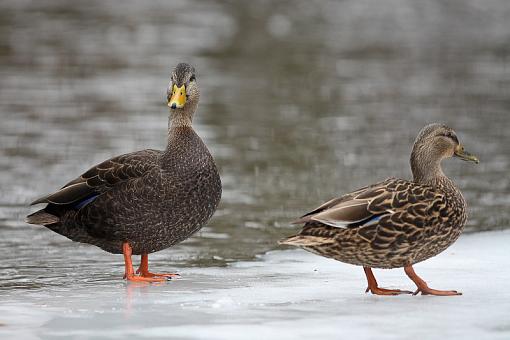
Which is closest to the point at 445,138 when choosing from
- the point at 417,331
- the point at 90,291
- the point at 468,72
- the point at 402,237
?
the point at 402,237

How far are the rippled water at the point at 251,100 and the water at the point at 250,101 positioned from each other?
1.4 inches

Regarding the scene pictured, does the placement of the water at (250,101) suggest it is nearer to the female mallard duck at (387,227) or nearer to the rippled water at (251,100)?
the rippled water at (251,100)

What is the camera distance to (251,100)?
637 inches

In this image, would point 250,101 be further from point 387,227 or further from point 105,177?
point 387,227

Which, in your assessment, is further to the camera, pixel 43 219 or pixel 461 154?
pixel 43 219

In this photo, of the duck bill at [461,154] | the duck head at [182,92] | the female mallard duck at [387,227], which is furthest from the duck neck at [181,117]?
the duck bill at [461,154]

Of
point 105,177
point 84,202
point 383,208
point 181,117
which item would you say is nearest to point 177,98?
point 181,117

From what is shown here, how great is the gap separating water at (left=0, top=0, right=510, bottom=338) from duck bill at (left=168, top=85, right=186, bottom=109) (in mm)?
1137

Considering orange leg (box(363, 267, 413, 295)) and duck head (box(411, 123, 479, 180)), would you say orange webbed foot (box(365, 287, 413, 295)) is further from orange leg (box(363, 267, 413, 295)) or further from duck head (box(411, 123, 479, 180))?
duck head (box(411, 123, 479, 180))

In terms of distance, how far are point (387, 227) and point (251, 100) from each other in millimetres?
10545

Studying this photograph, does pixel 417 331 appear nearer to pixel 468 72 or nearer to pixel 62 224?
pixel 62 224

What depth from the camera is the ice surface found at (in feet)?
16.0

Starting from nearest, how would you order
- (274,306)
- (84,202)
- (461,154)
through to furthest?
→ (274,306), (461,154), (84,202)

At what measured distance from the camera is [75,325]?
16.6 feet
